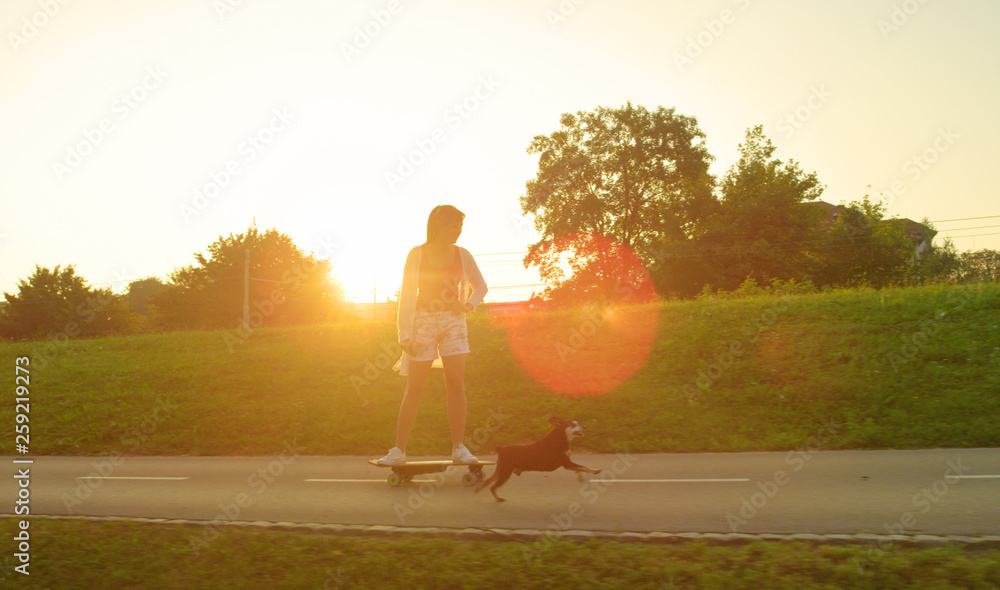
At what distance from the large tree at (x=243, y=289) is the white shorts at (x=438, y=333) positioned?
5328 cm

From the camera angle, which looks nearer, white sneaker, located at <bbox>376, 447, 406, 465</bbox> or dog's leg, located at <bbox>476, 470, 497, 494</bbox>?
dog's leg, located at <bbox>476, 470, 497, 494</bbox>

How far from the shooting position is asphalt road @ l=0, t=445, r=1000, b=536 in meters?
4.60

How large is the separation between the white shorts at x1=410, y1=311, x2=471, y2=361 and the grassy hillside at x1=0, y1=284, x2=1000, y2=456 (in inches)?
106

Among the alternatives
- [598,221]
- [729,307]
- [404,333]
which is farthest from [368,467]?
[598,221]

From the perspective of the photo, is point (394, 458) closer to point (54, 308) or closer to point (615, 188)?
point (615, 188)

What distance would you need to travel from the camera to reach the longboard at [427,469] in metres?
6.19

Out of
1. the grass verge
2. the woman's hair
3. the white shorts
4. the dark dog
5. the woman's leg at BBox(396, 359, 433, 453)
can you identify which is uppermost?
the woman's hair

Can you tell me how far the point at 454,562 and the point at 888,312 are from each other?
10780 millimetres

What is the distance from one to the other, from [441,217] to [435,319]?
2.98 ft

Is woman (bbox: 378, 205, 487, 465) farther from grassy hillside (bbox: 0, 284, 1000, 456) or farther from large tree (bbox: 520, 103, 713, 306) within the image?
large tree (bbox: 520, 103, 713, 306)

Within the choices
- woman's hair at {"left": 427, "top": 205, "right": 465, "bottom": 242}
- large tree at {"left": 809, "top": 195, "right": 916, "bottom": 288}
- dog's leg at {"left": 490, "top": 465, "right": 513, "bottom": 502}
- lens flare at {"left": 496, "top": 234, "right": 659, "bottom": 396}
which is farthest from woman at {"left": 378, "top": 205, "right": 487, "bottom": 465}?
large tree at {"left": 809, "top": 195, "right": 916, "bottom": 288}

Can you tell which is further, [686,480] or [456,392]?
[456,392]

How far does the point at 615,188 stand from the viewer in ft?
162

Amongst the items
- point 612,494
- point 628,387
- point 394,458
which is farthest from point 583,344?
point 612,494
